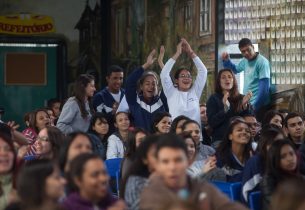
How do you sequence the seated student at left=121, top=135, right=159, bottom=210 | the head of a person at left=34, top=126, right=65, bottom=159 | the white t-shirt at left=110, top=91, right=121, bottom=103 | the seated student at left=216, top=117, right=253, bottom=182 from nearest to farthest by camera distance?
the seated student at left=121, top=135, right=159, bottom=210 → the head of a person at left=34, top=126, right=65, bottom=159 → the seated student at left=216, top=117, right=253, bottom=182 → the white t-shirt at left=110, top=91, right=121, bottom=103

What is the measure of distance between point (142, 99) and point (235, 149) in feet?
8.33

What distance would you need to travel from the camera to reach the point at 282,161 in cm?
796

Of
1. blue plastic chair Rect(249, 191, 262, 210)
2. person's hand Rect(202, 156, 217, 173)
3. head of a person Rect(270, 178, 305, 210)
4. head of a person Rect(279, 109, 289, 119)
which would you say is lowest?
blue plastic chair Rect(249, 191, 262, 210)

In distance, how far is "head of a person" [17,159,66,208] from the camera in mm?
5875

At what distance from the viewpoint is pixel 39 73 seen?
1794cm

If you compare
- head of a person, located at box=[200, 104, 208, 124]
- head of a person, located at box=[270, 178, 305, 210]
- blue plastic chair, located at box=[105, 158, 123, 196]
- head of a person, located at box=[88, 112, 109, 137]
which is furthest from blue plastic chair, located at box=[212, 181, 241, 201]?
head of a person, located at box=[200, 104, 208, 124]

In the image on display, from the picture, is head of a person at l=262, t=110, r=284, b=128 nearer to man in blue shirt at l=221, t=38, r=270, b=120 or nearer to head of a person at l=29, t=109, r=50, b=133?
man in blue shirt at l=221, t=38, r=270, b=120

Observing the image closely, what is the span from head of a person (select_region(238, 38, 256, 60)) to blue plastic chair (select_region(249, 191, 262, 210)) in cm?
Result: 519

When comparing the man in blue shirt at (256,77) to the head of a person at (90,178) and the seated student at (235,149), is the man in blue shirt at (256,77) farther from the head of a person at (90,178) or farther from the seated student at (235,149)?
the head of a person at (90,178)

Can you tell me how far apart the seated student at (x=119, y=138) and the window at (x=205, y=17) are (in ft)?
10.5

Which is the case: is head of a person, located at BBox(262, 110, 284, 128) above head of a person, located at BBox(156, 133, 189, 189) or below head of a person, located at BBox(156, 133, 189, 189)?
above

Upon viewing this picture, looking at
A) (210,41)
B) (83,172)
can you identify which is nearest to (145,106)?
(210,41)

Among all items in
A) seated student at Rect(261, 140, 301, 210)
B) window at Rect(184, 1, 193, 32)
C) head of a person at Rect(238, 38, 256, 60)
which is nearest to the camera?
seated student at Rect(261, 140, 301, 210)

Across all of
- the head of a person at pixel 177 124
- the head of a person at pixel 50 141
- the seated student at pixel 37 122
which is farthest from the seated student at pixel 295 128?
the head of a person at pixel 50 141
